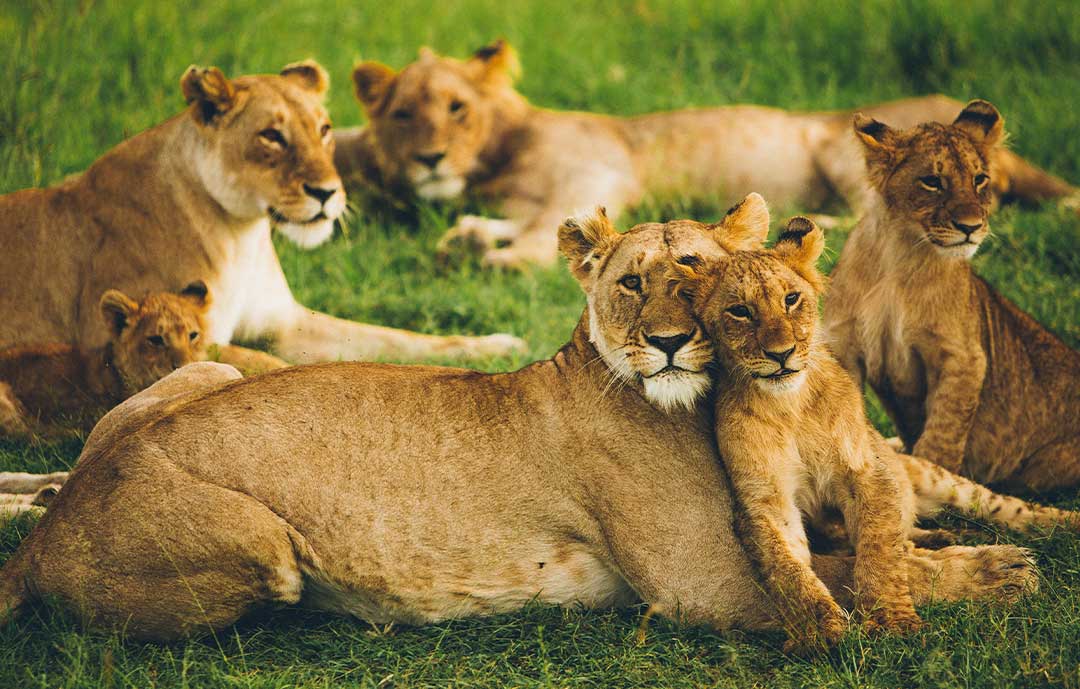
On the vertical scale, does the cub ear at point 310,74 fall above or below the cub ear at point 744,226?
below

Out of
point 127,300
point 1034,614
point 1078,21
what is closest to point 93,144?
point 127,300

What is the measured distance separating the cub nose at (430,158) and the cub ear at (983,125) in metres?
3.29

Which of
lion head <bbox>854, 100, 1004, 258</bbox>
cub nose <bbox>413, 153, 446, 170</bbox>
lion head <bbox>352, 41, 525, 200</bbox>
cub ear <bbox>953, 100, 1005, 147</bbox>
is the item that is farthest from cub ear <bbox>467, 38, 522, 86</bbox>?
cub ear <bbox>953, 100, 1005, 147</bbox>

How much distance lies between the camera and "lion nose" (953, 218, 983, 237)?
14.4 ft

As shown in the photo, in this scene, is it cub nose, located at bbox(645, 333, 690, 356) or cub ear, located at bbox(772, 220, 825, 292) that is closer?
cub nose, located at bbox(645, 333, 690, 356)

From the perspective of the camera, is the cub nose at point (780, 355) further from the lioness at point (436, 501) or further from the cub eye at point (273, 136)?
the cub eye at point (273, 136)

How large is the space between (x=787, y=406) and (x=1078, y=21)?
21.9ft

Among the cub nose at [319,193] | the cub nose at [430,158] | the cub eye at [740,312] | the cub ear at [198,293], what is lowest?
the cub nose at [430,158]

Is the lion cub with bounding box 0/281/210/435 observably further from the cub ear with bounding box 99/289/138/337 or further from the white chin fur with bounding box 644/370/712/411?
the white chin fur with bounding box 644/370/712/411

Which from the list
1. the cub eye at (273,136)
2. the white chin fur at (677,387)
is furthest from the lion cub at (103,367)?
the white chin fur at (677,387)

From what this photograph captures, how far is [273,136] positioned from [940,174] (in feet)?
8.58

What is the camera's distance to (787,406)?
11.5 ft

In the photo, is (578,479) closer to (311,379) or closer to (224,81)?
(311,379)

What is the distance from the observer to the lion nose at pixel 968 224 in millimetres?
4379
